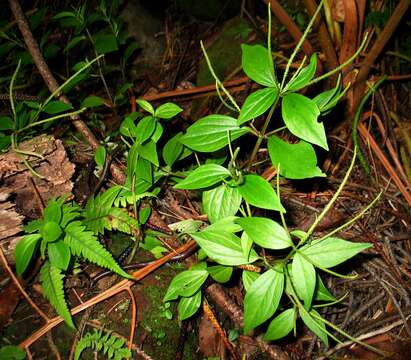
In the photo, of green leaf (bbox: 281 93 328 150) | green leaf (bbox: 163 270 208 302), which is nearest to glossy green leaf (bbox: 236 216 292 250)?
green leaf (bbox: 281 93 328 150)

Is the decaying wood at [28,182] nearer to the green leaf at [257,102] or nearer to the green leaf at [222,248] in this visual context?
the green leaf at [222,248]

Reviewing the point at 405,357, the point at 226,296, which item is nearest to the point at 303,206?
the point at 226,296

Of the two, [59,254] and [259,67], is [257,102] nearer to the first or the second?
[259,67]

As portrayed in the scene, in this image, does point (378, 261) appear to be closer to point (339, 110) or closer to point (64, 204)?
point (339, 110)

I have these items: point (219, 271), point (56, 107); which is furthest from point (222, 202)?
point (56, 107)

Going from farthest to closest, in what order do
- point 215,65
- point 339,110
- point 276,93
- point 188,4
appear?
point 188,4 → point 215,65 → point 339,110 → point 276,93
